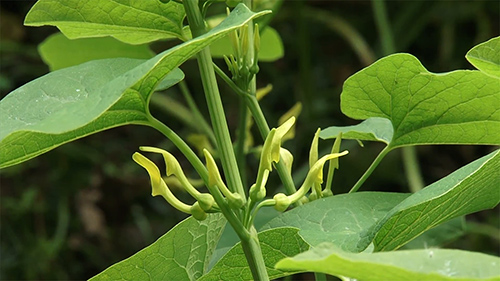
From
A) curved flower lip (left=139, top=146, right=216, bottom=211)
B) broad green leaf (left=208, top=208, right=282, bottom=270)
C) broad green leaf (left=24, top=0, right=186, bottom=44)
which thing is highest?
broad green leaf (left=24, top=0, right=186, bottom=44)

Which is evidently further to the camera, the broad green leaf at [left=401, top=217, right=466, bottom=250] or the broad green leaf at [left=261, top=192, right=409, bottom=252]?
the broad green leaf at [left=401, top=217, right=466, bottom=250]

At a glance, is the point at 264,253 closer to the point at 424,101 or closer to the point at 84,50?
the point at 424,101

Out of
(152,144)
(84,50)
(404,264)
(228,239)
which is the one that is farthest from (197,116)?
(152,144)

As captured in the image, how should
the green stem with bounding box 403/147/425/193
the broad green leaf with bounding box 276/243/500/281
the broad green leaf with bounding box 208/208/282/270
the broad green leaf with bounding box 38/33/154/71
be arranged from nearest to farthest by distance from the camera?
the broad green leaf with bounding box 276/243/500/281 → the broad green leaf with bounding box 208/208/282/270 → the broad green leaf with bounding box 38/33/154/71 → the green stem with bounding box 403/147/425/193

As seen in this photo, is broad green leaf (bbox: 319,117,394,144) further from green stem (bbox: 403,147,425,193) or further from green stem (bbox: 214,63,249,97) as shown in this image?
green stem (bbox: 403,147,425,193)

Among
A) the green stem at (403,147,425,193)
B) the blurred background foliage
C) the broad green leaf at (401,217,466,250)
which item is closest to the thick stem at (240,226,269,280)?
the broad green leaf at (401,217,466,250)

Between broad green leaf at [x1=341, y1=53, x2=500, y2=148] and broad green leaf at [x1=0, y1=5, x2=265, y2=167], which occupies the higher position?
broad green leaf at [x1=0, y1=5, x2=265, y2=167]
